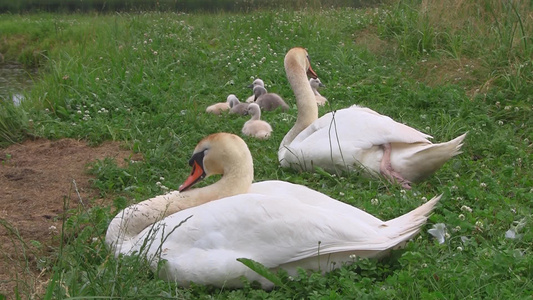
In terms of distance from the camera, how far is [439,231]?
3779mm

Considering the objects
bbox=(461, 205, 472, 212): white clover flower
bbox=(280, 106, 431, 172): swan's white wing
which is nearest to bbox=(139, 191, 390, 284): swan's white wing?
bbox=(461, 205, 472, 212): white clover flower

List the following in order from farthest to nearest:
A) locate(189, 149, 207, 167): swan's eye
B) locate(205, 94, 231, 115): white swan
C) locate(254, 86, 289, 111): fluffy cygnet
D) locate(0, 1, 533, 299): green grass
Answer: locate(254, 86, 289, 111): fluffy cygnet < locate(205, 94, 231, 115): white swan < locate(189, 149, 207, 167): swan's eye < locate(0, 1, 533, 299): green grass

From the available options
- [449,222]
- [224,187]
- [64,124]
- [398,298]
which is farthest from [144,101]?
[398,298]

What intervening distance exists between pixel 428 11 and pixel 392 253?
6.43 m

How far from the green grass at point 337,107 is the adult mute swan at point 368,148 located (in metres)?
0.14

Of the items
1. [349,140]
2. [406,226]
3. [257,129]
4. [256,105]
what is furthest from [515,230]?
[256,105]

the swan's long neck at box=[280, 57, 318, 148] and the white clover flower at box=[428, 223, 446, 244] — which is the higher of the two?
the white clover flower at box=[428, 223, 446, 244]

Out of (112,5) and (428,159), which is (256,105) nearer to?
(428,159)

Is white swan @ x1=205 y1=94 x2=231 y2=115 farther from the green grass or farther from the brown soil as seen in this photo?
the brown soil

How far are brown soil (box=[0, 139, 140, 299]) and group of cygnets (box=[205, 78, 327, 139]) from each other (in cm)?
134

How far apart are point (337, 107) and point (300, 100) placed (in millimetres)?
1111

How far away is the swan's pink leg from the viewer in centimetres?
479

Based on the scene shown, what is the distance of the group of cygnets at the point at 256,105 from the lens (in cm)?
657

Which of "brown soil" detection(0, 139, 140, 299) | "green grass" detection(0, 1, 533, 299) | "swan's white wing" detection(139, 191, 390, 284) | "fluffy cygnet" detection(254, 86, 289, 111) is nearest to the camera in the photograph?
"green grass" detection(0, 1, 533, 299)
